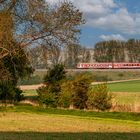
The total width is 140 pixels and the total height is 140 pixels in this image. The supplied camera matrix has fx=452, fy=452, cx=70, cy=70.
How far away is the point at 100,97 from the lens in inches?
1468

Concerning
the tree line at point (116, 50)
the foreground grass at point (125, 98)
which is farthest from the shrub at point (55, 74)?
the tree line at point (116, 50)

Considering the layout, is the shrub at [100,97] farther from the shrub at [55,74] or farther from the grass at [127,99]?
the shrub at [55,74]

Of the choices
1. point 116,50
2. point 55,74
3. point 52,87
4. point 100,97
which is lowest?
point 100,97

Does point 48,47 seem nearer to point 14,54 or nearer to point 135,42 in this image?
point 14,54

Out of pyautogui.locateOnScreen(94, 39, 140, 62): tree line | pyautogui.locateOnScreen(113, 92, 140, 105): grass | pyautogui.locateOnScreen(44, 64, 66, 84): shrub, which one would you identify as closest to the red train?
pyautogui.locateOnScreen(94, 39, 140, 62): tree line

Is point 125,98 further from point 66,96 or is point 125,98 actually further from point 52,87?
point 66,96

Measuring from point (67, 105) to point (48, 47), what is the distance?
5.58m

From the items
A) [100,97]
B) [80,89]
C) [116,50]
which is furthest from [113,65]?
[100,97]

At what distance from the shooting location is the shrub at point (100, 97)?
3719cm

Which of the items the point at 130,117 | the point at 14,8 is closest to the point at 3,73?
the point at 14,8

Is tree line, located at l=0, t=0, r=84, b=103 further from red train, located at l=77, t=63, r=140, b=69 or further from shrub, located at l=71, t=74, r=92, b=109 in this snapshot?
red train, located at l=77, t=63, r=140, b=69

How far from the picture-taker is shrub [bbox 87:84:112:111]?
37.2m

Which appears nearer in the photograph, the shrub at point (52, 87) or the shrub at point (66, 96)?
the shrub at point (66, 96)

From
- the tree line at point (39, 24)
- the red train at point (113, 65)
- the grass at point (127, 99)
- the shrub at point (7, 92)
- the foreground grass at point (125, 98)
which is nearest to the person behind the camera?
the tree line at point (39, 24)
